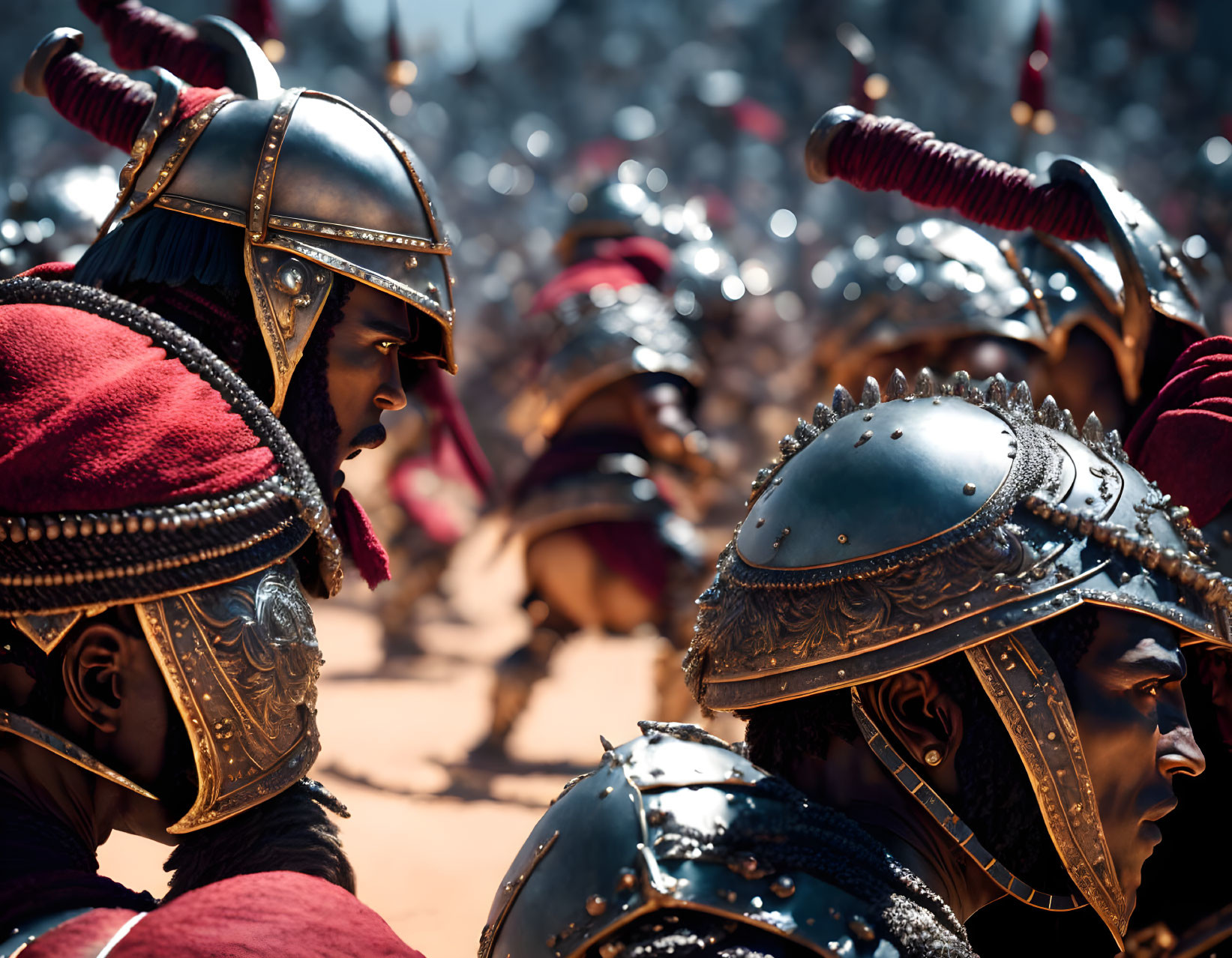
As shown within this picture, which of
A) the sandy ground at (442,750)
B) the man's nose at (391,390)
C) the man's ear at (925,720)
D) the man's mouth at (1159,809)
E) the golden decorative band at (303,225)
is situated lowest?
the sandy ground at (442,750)

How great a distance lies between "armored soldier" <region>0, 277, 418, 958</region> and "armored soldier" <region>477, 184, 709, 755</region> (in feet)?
12.9

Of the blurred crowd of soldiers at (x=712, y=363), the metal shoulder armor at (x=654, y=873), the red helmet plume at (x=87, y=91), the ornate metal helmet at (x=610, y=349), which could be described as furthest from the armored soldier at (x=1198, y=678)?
the ornate metal helmet at (x=610, y=349)

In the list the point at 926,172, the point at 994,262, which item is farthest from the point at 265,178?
the point at 994,262

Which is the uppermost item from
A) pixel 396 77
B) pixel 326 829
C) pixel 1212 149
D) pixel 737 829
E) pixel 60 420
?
pixel 1212 149

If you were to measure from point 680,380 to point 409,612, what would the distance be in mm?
3514

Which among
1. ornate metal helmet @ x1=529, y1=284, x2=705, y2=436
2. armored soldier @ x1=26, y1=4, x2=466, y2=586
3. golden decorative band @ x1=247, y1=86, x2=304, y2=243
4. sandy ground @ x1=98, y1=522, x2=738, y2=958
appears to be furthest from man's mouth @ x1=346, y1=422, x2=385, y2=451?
ornate metal helmet @ x1=529, y1=284, x2=705, y2=436

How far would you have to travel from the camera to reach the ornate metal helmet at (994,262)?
8.70ft

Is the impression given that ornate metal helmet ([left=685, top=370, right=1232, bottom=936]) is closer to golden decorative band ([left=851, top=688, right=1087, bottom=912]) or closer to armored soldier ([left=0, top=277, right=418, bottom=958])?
golden decorative band ([left=851, top=688, right=1087, bottom=912])

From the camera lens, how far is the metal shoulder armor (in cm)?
171

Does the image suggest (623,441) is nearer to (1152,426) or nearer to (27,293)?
(1152,426)

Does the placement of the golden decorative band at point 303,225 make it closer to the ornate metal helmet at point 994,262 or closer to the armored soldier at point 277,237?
the armored soldier at point 277,237

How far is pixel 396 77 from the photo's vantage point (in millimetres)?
4551

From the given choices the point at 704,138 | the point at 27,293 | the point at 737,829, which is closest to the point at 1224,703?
the point at 737,829

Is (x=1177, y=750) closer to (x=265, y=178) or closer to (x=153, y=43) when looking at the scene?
(x=265, y=178)
